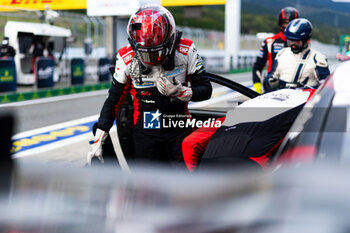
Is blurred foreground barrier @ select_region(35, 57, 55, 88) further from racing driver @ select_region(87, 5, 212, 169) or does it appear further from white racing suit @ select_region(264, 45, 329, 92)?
racing driver @ select_region(87, 5, 212, 169)

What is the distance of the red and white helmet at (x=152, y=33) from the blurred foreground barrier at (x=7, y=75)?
34.0 ft

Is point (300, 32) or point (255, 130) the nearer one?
point (255, 130)

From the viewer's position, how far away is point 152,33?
2.88 metres

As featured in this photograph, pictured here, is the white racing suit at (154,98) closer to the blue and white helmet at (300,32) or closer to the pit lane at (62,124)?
the pit lane at (62,124)

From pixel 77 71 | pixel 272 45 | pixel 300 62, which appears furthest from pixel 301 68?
pixel 77 71

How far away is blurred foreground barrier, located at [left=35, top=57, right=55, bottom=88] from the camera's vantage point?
46.1 ft

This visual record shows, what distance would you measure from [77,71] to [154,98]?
13.3 m

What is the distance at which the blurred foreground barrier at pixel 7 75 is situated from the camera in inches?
486

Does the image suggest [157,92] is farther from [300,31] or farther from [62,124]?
[62,124]

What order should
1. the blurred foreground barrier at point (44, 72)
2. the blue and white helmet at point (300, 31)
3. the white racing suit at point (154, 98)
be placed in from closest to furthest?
the white racing suit at point (154, 98) → the blue and white helmet at point (300, 31) → the blurred foreground barrier at point (44, 72)

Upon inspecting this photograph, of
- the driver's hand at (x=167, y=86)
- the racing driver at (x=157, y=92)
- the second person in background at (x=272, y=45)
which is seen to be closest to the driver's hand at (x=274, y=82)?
the second person in background at (x=272, y=45)

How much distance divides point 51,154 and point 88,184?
5.88 m

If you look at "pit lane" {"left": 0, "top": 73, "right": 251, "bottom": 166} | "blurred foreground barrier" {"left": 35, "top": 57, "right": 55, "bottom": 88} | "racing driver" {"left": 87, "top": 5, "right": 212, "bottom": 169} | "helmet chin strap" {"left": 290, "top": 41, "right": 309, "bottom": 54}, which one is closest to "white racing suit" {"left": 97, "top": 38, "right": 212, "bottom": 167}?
"racing driver" {"left": 87, "top": 5, "right": 212, "bottom": 169}

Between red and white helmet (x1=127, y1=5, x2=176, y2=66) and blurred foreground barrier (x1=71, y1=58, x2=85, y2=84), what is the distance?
13311mm
